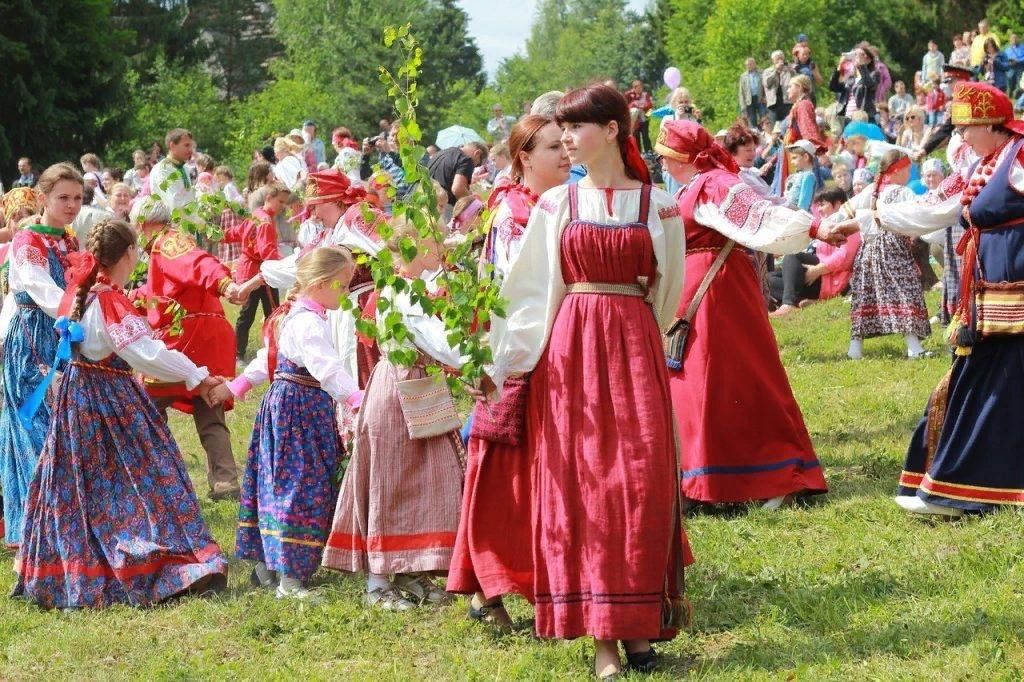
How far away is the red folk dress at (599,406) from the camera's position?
4.50 metres

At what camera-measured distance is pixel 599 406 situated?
4547 mm

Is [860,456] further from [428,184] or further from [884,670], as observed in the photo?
[428,184]

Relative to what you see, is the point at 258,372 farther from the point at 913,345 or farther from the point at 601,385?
the point at 913,345

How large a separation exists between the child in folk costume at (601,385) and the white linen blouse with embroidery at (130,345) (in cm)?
190

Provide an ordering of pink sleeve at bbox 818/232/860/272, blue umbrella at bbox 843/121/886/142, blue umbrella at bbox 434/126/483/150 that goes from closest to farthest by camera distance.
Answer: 1. pink sleeve at bbox 818/232/860/272
2. blue umbrella at bbox 434/126/483/150
3. blue umbrella at bbox 843/121/886/142

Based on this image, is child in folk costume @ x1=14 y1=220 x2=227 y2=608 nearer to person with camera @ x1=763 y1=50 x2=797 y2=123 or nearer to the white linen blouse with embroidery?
the white linen blouse with embroidery

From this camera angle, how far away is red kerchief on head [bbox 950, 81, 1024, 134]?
5.87 metres

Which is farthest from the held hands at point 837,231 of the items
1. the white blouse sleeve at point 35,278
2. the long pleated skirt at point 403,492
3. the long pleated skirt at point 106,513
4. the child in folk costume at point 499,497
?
the white blouse sleeve at point 35,278

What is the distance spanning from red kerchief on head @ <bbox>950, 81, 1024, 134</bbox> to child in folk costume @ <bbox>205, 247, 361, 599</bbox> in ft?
8.78

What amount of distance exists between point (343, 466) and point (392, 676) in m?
1.36

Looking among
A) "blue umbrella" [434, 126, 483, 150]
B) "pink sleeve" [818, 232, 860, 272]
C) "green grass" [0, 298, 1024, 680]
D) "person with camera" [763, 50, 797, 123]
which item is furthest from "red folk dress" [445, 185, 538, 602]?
"person with camera" [763, 50, 797, 123]

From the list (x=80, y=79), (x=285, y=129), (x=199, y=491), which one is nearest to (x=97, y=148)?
(x=80, y=79)

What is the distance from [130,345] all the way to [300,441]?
0.83 metres

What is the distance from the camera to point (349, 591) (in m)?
5.99
